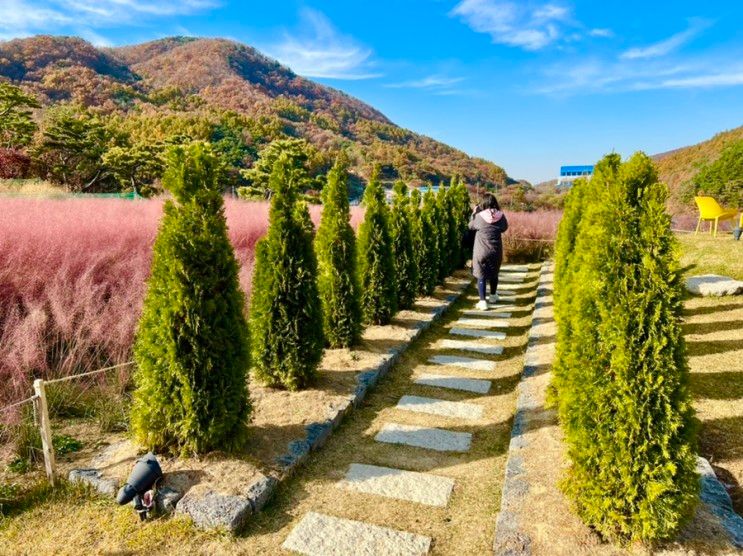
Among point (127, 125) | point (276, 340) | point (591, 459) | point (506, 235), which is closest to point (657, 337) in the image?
point (591, 459)

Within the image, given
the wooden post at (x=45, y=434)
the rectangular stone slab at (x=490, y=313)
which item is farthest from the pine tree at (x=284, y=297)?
the rectangular stone slab at (x=490, y=313)

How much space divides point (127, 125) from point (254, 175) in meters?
22.0

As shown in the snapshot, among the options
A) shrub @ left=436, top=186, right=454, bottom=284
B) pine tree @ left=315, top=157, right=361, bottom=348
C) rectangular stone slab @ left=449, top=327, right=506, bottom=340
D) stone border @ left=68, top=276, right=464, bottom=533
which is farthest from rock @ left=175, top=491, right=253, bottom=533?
shrub @ left=436, top=186, right=454, bottom=284

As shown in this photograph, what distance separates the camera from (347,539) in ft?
8.04

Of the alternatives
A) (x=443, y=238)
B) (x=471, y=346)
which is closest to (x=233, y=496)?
(x=471, y=346)

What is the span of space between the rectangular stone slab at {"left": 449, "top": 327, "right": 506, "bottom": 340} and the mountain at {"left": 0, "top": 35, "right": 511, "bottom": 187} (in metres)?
36.3

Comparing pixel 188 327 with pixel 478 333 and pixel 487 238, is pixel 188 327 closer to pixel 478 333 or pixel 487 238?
pixel 478 333

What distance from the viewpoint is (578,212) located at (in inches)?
257

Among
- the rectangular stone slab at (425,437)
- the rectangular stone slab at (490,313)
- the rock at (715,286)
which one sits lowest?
the rectangular stone slab at (425,437)

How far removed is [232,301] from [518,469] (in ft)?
7.16

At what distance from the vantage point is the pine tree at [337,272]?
5.25 meters

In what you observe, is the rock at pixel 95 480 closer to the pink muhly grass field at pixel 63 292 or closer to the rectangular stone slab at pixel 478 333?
the pink muhly grass field at pixel 63 292

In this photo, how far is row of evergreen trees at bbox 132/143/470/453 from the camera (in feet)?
9.31

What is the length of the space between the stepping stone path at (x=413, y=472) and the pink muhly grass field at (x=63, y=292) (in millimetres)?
2590
